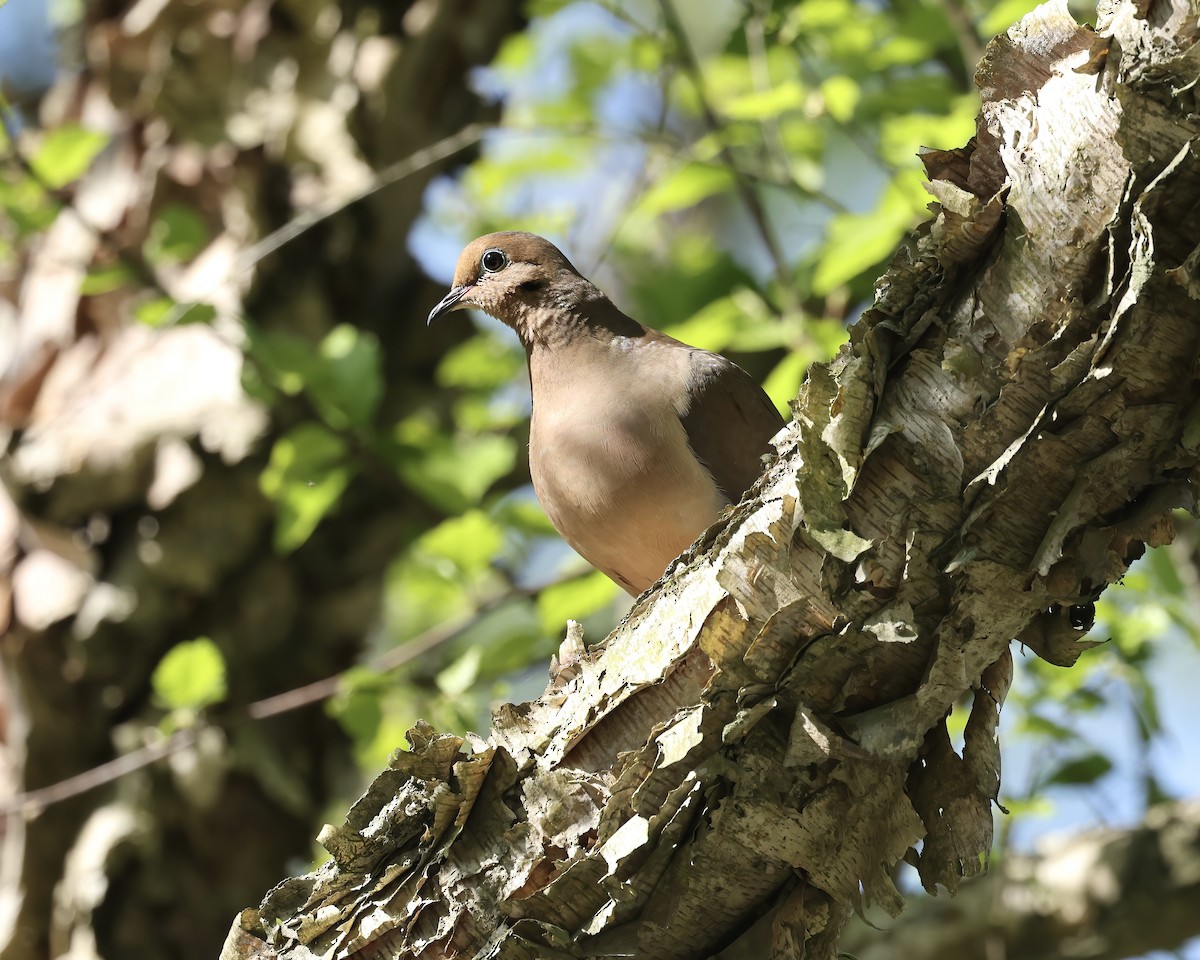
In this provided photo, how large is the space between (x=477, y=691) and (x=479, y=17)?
2.75m

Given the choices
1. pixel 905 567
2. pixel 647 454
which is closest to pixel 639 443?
pixel 647 454

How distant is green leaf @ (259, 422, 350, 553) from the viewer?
12.5 ft

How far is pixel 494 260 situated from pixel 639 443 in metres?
1.12

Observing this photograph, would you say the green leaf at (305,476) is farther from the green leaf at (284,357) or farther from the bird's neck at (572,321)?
the bird's neck at (572,321)

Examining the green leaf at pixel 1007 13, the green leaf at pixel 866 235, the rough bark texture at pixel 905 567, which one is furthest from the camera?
the green leaf at pixel 1007 13

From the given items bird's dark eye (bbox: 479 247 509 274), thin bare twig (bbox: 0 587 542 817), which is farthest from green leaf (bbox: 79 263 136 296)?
thin bare twig (bbox: 0 587 542 817)

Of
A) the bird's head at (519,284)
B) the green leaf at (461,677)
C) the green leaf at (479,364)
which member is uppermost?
the bird's head at (519,284)

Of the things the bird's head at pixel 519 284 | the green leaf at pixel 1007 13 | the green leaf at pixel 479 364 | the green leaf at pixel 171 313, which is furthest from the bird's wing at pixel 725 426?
the green leaf at pixel 479 364

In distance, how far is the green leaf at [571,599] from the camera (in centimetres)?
407

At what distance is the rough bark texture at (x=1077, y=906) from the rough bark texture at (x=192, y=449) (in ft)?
7.03

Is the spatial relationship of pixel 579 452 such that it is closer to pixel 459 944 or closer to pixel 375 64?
pixel 459 944

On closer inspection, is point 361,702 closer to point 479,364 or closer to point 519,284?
point 519,284

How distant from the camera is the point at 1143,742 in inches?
170

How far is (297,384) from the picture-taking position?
3.78 metres
